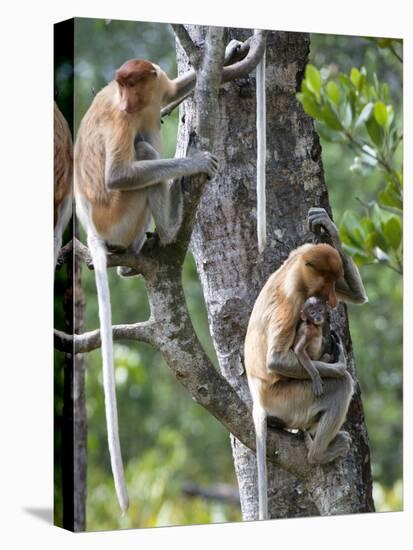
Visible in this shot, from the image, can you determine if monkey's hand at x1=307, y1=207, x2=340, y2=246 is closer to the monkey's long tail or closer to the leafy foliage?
the leafy foliage

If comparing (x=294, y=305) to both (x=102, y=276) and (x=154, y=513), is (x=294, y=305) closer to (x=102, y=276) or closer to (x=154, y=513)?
(x=102, y=276)

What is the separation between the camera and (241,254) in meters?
5.73

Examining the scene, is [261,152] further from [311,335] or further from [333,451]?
[333,451]

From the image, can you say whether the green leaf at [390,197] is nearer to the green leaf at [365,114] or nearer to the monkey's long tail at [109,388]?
the green leaf at [365,114]

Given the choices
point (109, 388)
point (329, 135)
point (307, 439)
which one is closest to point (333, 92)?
point (329, 135)

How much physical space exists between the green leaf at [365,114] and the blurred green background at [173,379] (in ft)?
2.82

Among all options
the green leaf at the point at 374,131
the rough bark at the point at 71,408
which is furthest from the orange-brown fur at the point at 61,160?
the green leaf at the point at 374,131

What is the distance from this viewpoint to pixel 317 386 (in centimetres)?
562

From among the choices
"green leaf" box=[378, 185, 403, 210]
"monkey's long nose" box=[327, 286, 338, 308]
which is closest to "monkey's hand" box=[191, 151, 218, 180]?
"monkey's long nose" box=[327, 286, 338, 308]

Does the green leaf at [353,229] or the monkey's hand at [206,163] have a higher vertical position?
the monkey's hand at [206,163]

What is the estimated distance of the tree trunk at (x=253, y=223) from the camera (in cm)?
566

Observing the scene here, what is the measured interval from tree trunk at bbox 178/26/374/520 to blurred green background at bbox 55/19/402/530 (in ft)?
0.77

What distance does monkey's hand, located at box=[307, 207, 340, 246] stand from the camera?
577cm

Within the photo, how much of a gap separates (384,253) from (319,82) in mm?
989
